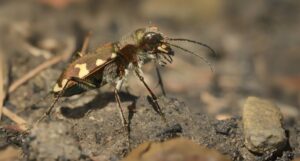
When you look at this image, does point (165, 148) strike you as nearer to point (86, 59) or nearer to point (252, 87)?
point (86, 59)

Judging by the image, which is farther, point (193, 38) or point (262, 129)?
point (193, 38)

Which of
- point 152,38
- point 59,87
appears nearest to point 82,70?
point 59,87

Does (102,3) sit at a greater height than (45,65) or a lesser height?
greater

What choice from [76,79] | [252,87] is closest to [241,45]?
[252,87]

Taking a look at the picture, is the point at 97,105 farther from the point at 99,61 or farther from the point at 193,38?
the point at 193,38

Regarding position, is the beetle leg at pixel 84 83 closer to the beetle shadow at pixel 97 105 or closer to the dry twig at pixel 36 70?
the beetle shadow at pixel 97 105

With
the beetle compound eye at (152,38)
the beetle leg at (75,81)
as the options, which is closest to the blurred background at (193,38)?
the beetle leg at (75,81)

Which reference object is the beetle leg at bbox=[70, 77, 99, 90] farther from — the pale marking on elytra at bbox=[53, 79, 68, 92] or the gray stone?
the gray stone
